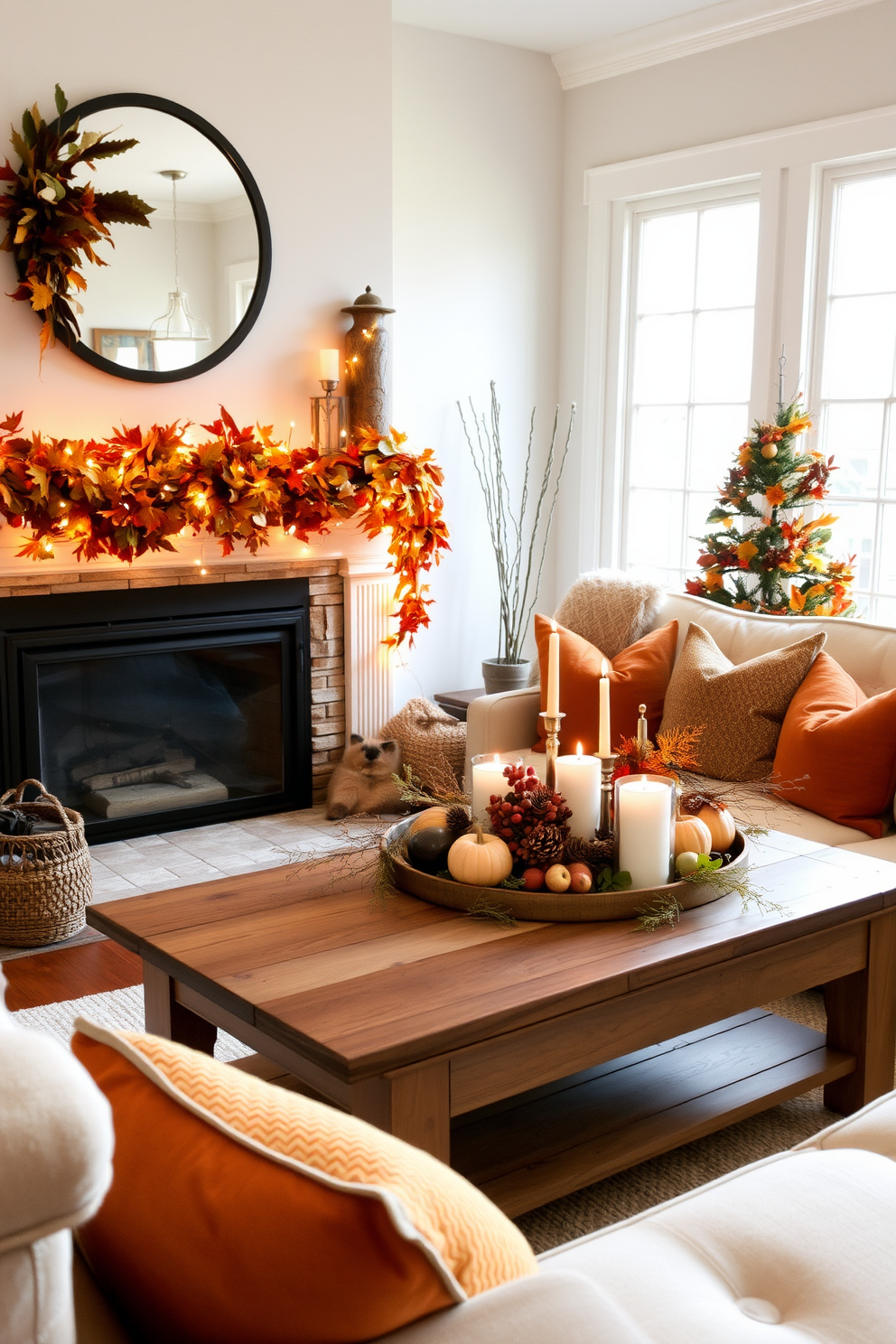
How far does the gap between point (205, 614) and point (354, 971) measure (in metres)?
2.54

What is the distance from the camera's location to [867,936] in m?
2.21

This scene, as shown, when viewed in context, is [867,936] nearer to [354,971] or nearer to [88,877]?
[354,971]

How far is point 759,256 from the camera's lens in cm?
460

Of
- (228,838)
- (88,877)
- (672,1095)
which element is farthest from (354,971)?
(228,838)

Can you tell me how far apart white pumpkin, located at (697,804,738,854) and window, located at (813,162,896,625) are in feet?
7.97

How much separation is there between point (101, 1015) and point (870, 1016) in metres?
1.63

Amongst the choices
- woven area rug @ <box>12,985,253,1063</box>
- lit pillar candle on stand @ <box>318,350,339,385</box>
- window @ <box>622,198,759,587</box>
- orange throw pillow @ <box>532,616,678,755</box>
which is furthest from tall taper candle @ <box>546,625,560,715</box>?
window @ <box>622,198,759,587</box>

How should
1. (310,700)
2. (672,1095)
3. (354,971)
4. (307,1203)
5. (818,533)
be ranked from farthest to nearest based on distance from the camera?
(310,700)
(818,533)
(672,1095)
(354,971)
(307,1203)

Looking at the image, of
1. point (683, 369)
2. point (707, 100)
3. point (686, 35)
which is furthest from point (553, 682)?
point (686, 35)

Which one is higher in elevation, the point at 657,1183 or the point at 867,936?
the point at 867,936

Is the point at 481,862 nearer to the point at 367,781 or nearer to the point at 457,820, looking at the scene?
the point at 457,820

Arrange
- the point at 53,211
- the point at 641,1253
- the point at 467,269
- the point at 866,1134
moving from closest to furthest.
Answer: the point at 641,1253, the point at 866,1134, the point at 53,211, the point at 467,269

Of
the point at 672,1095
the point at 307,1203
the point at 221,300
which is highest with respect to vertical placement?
the point at 221,300

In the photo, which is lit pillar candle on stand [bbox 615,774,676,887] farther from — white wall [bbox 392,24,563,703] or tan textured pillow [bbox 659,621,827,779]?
white wall [bbox 392,24,563,703]
